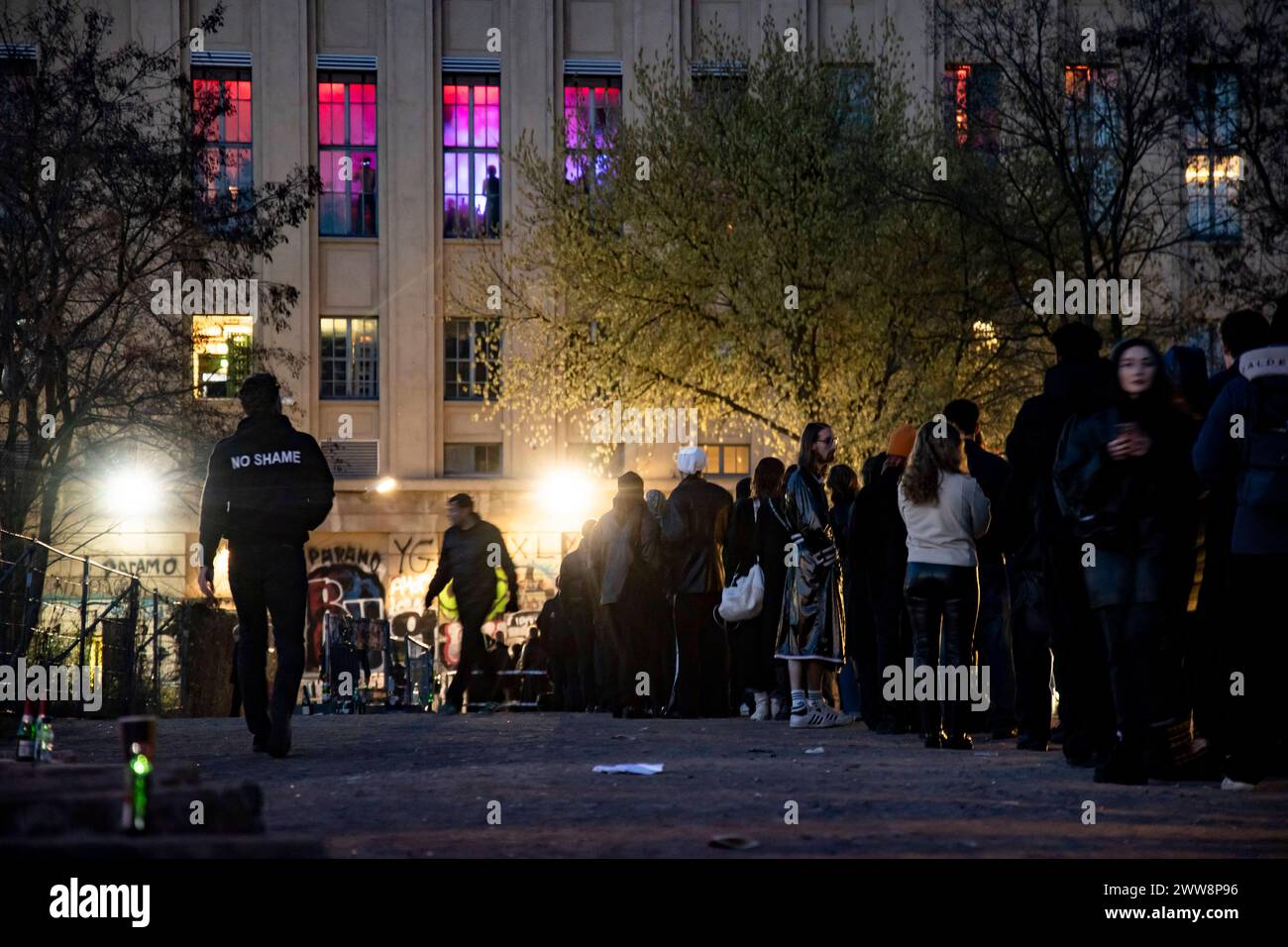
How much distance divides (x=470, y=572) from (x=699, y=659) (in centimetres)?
235

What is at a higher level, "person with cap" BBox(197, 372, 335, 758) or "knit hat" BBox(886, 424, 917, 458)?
"knit hat" BBox(886, 424, 917, 458)

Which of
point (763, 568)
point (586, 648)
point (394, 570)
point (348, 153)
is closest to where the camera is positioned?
point (763, 568)

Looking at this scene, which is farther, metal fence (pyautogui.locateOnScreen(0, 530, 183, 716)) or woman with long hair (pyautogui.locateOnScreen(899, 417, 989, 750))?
metal fence (pyautogui.locateOnScreen(0, 530, 183, 716))

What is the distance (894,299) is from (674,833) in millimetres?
21536

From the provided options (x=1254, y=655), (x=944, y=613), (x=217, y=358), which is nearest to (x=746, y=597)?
(x=944, y=613)

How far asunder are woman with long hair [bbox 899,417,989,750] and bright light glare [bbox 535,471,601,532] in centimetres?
3020

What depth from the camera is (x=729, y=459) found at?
4262 centimetres

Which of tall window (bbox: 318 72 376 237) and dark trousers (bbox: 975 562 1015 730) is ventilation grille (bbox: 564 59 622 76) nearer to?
tall window (bbox: 318 72 376 237)

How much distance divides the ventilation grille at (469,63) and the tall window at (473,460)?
27.1 feet

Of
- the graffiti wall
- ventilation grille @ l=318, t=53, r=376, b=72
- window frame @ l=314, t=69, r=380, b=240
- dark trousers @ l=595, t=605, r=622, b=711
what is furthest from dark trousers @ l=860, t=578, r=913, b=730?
ventilation grille @ l=318, t=53, r=376, b=72

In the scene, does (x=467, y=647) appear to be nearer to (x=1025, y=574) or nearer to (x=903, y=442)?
(x=903, y=442)

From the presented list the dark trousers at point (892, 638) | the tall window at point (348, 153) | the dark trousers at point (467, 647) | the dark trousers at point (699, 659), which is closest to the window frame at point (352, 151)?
the tall window at point (348, 153)

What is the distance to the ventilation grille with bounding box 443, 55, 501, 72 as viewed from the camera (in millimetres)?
42375

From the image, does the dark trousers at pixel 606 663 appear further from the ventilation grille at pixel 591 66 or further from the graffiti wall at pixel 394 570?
the ventilation grille at pixel 591 66
